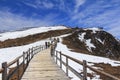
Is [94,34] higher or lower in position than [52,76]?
higher

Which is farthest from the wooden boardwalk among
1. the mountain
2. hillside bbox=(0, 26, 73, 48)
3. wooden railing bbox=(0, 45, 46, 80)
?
the mountain

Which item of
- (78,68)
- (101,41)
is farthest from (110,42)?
(78,68)

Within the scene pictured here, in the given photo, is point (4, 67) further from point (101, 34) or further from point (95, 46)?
point (101, 34)

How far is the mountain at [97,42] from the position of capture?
7625cm

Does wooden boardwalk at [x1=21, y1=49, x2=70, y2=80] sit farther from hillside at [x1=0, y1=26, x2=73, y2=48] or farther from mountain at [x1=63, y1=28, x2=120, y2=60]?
mountain at [x1=63, y1=28, x2=120, y2=60]

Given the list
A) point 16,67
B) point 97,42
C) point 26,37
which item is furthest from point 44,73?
point 26,37

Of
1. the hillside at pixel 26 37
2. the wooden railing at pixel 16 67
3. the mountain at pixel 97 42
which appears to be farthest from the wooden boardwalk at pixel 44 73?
the mountain at pixel 97 42

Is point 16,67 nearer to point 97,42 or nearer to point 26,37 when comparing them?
point 97,42

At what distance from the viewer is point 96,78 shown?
22.0 metres

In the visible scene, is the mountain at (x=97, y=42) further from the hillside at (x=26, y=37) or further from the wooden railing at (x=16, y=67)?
the wooden railing at (x=16, y=67)

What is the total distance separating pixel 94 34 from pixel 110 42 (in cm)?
736

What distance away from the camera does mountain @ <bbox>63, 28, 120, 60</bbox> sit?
76.2 meters

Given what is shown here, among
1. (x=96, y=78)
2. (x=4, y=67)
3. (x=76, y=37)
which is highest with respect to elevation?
(x=76, y=37)

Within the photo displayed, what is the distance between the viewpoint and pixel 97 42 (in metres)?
85.2
